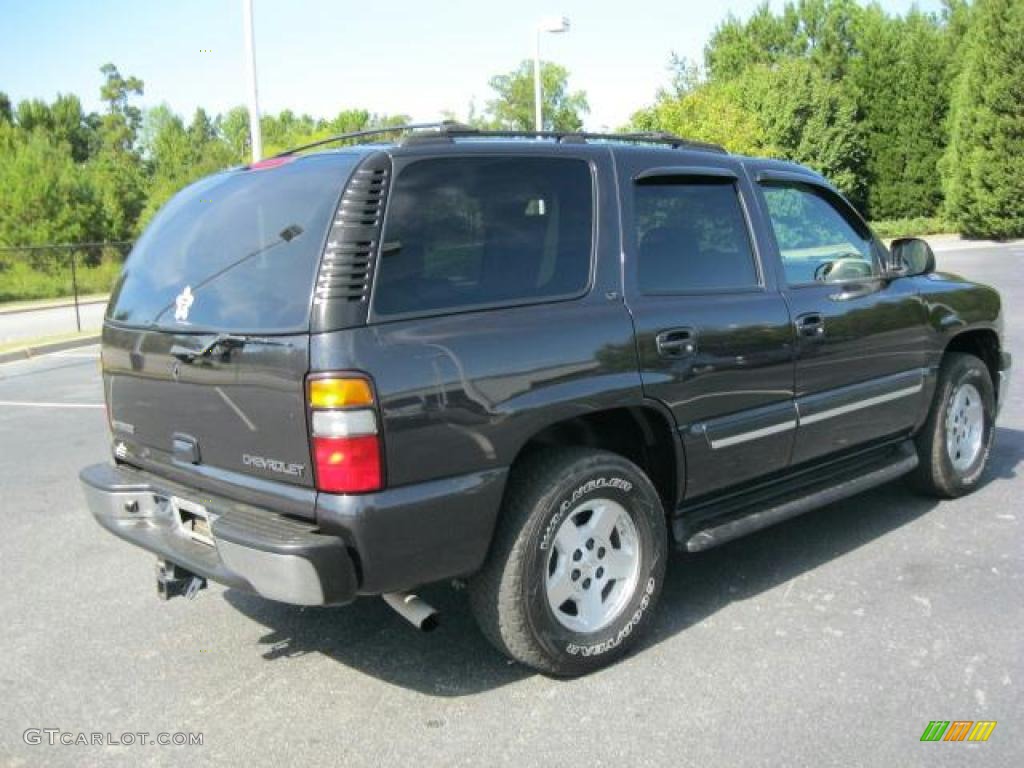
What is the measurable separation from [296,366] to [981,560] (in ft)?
11.1

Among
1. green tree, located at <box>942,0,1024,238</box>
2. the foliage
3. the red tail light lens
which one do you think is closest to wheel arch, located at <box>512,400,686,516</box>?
the red tail light lens

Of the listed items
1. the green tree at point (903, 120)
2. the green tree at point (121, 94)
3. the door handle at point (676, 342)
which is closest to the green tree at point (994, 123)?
the green tree at point (903, 120)

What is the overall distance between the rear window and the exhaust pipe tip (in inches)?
38.4

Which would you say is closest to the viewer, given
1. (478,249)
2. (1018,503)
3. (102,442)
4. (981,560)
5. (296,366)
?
(296,366)

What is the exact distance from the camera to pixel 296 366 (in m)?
2.92

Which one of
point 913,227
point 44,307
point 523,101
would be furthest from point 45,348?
point 523,101

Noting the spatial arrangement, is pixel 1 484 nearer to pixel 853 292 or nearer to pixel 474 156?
pixel 474 156

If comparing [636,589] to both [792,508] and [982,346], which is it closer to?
[792,508]

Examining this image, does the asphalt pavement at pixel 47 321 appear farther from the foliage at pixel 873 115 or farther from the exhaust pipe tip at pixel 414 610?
the foliage at pixel 873 115

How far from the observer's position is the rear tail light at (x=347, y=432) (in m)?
2.86

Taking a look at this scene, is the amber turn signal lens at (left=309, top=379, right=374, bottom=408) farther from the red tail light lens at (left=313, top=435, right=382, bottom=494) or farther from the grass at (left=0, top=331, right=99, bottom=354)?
the grass at (left=0, top=331, right=99, bottom=354)

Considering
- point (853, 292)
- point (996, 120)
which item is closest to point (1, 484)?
point (853, 292)

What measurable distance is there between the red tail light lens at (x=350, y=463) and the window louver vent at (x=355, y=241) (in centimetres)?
43

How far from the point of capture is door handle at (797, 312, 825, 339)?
4.20 m
